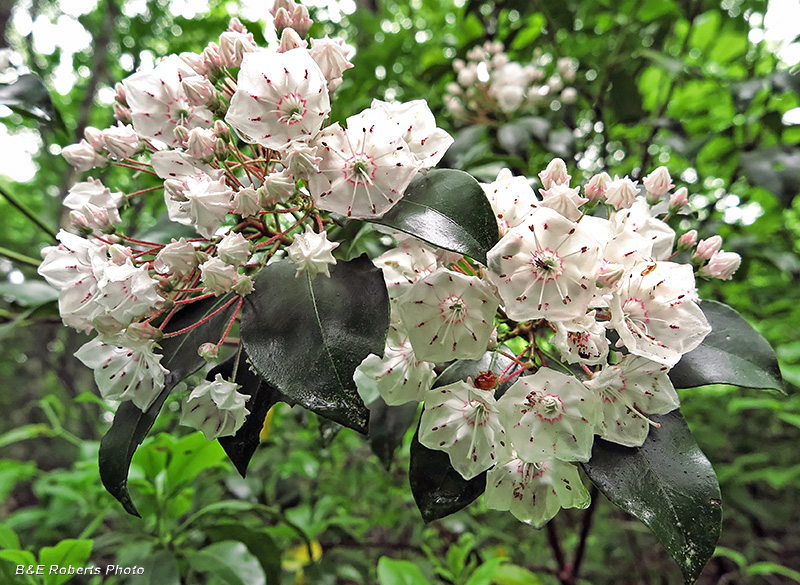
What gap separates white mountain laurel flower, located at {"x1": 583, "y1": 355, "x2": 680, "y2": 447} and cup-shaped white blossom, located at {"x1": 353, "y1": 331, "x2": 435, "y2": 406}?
0.73 ft

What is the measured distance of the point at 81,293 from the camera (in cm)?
73

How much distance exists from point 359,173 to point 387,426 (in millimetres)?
529

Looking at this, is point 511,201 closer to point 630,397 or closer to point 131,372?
point 630,397

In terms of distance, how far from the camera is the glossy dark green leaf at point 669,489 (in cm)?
59

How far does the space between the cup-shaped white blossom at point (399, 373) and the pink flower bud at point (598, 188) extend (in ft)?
1.08

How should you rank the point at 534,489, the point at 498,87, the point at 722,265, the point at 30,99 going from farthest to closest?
the point at 498,87 < the point at 30,99 < the point at 722,265 < the point at 534,489

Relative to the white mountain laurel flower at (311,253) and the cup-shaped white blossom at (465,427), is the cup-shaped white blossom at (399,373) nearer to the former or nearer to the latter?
the cup-shaped white blossom at (465,427)

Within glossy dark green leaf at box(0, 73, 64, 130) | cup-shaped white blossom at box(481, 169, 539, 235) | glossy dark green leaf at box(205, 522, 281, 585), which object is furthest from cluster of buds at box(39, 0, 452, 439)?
glossy dark green leaf at box(205, 522, 281, 585)

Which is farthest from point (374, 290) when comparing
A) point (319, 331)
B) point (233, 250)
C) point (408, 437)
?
point (408, 437)

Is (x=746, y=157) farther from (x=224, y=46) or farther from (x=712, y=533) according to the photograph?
(x=224, y=46)

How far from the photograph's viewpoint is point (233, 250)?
66 cm

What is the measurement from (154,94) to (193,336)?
356 mm

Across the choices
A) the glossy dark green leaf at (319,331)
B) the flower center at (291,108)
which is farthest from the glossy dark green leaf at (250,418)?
the flower center at (291,108)

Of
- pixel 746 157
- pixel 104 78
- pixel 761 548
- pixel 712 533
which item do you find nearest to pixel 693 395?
pixel 761 548
